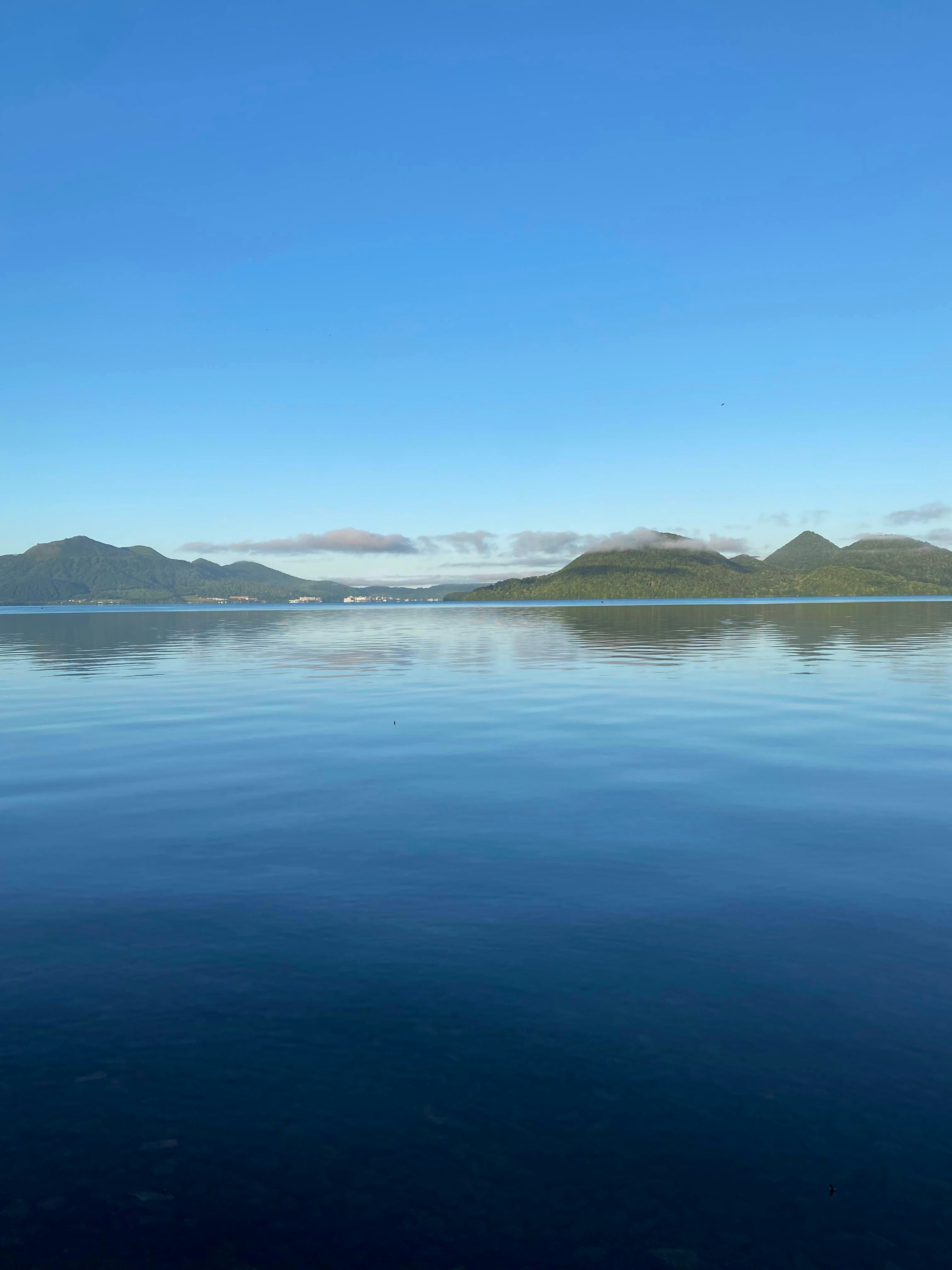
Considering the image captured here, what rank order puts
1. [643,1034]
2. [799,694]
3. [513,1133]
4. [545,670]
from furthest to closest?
[545,670] < [799,694] < [643,1034] < [513,1133]

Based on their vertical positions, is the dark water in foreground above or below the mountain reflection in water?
below

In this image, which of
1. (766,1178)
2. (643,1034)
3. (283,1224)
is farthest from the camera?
(643,1034)

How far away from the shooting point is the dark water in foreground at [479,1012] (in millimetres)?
6152

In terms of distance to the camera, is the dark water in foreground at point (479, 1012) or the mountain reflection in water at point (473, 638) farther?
the mountain reflection in water at point (473, 638)

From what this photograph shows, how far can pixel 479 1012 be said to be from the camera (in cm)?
904

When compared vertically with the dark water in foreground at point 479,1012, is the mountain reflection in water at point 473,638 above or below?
above

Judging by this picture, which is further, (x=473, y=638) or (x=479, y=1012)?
(x=473, y=638)

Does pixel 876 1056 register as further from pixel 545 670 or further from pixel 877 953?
pixel 545 670

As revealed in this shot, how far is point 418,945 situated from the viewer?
10.8 meters

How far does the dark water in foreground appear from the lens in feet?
20.2

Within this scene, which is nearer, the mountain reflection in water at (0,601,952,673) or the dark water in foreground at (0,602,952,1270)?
the dark water in foreground at (0,602,952,1270)

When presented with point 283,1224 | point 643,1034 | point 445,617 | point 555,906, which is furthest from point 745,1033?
point 445,617

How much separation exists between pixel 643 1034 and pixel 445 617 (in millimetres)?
159846

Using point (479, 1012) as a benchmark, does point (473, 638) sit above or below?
above
